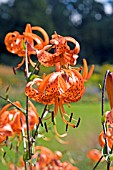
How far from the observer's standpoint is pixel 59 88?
897 millimetres

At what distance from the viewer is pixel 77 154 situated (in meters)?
4.52

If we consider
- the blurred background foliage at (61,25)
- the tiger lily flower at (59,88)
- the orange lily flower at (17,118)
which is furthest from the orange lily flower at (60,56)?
the blurred background foliage at (61,25)

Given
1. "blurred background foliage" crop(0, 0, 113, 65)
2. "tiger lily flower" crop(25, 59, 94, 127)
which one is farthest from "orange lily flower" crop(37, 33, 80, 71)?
"blurred background foliage" crop(0, 0, 113, 65)

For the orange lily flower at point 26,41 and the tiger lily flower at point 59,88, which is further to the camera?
the orange lily flower at point 26,41

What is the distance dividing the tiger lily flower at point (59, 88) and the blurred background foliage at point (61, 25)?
17575 millimetres

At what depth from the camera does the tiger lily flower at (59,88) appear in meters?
0.87

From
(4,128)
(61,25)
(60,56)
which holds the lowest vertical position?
(4,128)

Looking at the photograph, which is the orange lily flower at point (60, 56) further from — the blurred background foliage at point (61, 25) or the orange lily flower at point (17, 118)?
the blurred background foliage at point (61, 25)

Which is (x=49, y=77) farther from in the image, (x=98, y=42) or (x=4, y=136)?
(x=98, y=42)

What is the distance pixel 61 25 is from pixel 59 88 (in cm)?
2260

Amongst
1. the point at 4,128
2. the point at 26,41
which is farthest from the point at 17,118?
the point at 26,41

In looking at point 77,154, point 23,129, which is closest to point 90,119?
point 77,154

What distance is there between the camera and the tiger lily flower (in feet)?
2.87

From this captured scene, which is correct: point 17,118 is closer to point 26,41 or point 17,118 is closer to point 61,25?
point 26,41
